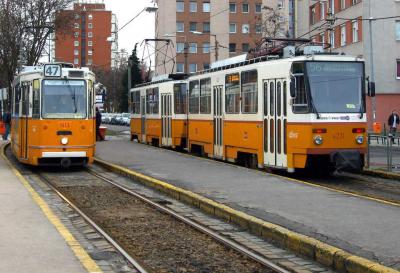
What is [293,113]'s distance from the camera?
608 inches

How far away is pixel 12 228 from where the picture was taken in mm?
9141

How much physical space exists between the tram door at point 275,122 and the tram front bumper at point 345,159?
4.38 ft

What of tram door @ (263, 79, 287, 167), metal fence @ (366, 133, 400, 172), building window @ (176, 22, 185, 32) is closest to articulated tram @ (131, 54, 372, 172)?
tram door @ (263, 79, 287, 167)

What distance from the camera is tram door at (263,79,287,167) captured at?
1587 cm

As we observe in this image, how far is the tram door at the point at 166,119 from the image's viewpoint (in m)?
27.6

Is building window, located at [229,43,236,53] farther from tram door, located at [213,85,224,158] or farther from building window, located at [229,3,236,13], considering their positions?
tram door, located at [213,85,224,158]

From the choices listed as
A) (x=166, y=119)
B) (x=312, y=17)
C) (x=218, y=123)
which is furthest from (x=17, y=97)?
(x=312, y=17)

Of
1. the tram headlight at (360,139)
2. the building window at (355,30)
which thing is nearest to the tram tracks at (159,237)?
the tram headlight at (360,139)

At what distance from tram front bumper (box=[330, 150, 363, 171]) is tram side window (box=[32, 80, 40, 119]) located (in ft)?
27.4

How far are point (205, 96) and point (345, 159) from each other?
8192mm

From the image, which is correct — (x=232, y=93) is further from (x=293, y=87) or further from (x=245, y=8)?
(x=245, y=8)

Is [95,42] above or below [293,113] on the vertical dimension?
above

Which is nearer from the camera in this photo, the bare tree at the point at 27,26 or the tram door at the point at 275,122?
the tram door at the point at 275,122

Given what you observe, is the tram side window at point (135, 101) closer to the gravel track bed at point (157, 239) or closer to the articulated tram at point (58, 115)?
the articulated tram at point (58, 115)
